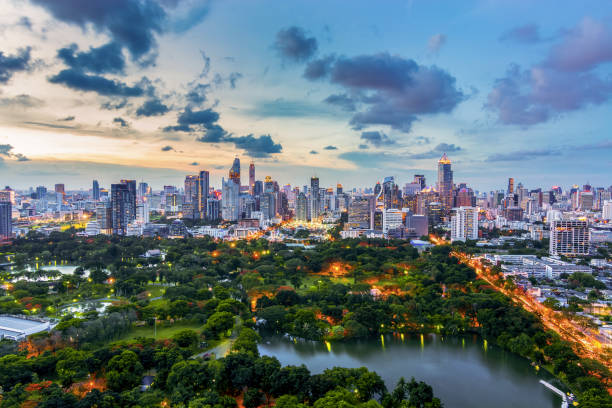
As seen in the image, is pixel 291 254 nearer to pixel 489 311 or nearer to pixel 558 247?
pixel 489 311

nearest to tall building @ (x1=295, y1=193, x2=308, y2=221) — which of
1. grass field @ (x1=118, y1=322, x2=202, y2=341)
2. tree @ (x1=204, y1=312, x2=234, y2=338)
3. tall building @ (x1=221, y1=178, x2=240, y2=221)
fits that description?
tall building @ (x1=221, y1=178, x2=240, y2=221)

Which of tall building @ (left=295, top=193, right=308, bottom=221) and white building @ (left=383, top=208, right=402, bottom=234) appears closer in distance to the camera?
white building @ (left=383, top=208, right=402, bottom=234)

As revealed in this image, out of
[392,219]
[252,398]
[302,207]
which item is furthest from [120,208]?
[252,398]

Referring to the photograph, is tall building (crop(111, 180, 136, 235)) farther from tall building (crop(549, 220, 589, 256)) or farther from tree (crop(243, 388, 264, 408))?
tall building (crop(549, 220, 589, 256))

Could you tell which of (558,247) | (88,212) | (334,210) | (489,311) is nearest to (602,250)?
(558,247)

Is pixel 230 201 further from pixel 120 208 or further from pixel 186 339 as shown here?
pixel 186 339
